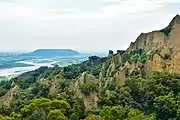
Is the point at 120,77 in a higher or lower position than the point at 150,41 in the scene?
lower

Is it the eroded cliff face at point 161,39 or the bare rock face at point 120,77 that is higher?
the eroded cliff face at point 161,39

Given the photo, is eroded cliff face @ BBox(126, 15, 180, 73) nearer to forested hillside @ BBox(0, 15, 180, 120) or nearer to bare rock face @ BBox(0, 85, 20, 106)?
forested hillside @ BBox(0, 15, 180, 120)

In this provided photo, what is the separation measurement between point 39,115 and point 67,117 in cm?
177

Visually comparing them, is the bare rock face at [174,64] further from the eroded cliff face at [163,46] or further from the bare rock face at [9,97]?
the bare rock face at [9,97]

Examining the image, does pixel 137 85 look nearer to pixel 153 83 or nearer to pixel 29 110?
pixel 153 83

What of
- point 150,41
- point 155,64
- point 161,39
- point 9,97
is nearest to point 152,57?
point 155,64

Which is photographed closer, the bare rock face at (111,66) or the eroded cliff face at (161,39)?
the bare rock face at (111,66)

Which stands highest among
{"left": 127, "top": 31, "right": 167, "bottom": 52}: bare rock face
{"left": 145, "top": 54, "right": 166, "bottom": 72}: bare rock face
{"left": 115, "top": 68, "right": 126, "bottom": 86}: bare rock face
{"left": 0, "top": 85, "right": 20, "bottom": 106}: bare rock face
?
{"left": 127, "top": 31, "right": 167, "bottom": 52}: bare rock face

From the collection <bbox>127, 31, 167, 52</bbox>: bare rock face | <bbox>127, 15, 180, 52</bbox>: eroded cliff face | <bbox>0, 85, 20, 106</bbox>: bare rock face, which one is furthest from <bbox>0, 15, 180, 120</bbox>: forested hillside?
<bbox>127, 31, 167, 52</bbox>: bare rock face

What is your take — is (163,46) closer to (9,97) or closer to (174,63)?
(174,63)

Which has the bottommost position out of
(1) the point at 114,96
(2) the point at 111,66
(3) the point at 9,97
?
(3) the point at 9,97

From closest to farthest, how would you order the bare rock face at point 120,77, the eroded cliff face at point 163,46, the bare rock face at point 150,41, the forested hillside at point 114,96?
the forested hillside at point 114,96, the bare rock face at point 120,77, the eroded cliff face at point 163,46, the bare rock face at point 150,41

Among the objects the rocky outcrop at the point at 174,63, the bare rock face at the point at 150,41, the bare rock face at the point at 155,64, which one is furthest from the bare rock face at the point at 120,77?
the bare rock face at the point at 150,41

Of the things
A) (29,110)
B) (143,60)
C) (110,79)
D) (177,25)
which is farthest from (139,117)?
(177,25)
